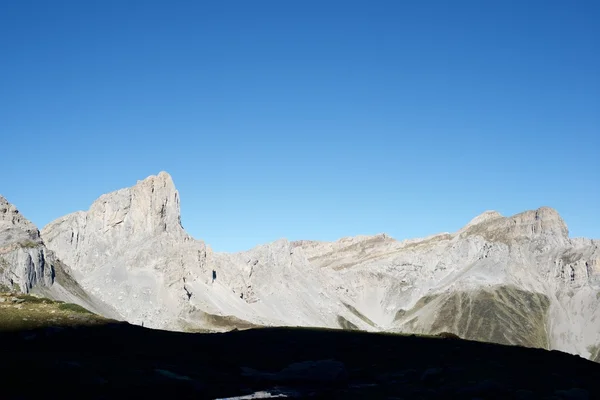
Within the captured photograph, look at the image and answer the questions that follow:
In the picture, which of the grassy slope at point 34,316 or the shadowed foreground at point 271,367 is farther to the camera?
the grassy slope at point 34,316

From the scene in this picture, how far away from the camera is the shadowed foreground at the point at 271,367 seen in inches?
1692

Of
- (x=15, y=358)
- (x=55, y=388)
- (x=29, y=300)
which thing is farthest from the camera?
(x=29, y=300)

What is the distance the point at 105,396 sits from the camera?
4066 cm

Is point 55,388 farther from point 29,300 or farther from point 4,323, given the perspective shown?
point 29,300

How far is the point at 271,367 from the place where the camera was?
59.6 meters

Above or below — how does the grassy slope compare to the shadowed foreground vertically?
above

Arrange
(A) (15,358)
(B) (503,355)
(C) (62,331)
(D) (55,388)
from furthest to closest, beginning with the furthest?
(B) (503,355) → (C) (62,331) → (A) (15,358) → (D) (55,388)

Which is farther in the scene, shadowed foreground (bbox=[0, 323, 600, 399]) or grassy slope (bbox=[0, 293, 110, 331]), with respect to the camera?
grassy slope (bbox=[0, 293, 110, 331])

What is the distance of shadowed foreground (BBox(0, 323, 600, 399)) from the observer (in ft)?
141

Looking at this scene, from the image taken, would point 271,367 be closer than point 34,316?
Yes

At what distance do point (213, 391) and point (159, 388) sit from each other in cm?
472

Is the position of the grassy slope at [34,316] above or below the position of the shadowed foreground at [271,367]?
above

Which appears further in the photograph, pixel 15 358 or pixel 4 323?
pixel 4 323

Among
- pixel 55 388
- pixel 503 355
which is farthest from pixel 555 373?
pixel 55 388
